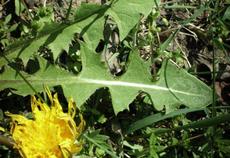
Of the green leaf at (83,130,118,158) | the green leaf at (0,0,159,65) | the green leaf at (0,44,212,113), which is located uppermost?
the green leaf at (0,0,159,65)

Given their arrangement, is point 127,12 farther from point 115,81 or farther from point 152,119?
point 152,119

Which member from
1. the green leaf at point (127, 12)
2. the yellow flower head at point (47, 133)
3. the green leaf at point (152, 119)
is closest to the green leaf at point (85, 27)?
the green leaf at point (127, 12)

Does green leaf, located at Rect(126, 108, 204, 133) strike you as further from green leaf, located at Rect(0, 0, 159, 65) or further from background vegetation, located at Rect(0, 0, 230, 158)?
green leaf, located at Rect(0, 0, 159, 65)

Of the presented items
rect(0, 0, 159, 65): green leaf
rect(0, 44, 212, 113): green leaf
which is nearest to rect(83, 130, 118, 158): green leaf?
rect(0, 44, 212, 113): green leaf

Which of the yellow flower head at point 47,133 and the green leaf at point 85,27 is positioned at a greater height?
the green leaf at point 85,27

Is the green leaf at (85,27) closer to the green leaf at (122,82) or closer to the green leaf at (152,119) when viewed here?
the green leaf at (122,82)

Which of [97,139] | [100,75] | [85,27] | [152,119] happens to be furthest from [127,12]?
[97,139]

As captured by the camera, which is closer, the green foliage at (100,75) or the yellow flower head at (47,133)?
the yellow flower head at (47,133)
